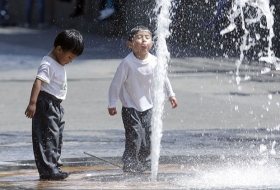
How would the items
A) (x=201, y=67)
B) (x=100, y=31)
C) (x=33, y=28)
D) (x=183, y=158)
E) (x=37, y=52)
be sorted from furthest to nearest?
(x=33, y=28) < (x=100, y=31) < (x=37, y=52) < (x=201, y=67) < (x=183, y=158)

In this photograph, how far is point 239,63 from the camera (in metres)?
17.1

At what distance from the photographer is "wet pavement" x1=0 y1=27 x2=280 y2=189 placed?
6848 millimetres

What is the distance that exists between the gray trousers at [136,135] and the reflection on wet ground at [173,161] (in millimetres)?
165

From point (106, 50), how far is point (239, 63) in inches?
151

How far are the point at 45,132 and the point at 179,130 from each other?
331cm

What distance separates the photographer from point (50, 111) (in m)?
6.75

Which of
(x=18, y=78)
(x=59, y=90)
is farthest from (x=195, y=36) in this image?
(x=59, y=90)

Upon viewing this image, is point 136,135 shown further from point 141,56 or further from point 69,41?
point 69,41

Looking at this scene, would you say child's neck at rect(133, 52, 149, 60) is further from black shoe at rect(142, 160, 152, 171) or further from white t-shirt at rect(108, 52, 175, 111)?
black shoe at rect(142, 160, 152, 171)

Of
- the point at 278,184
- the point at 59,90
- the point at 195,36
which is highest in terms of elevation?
the point at 195,36

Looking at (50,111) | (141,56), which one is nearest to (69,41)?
(50,111)

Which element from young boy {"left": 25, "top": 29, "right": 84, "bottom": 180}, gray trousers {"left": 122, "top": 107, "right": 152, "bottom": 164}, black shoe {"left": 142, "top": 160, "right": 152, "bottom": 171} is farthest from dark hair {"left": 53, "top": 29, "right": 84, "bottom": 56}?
black shoe {"left": 142, "top": 160, "right": 152, "bottom": 171}

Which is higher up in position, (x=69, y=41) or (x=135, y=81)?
(x=69, y=41)

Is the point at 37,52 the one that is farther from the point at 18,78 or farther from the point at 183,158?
the point at 183,158
